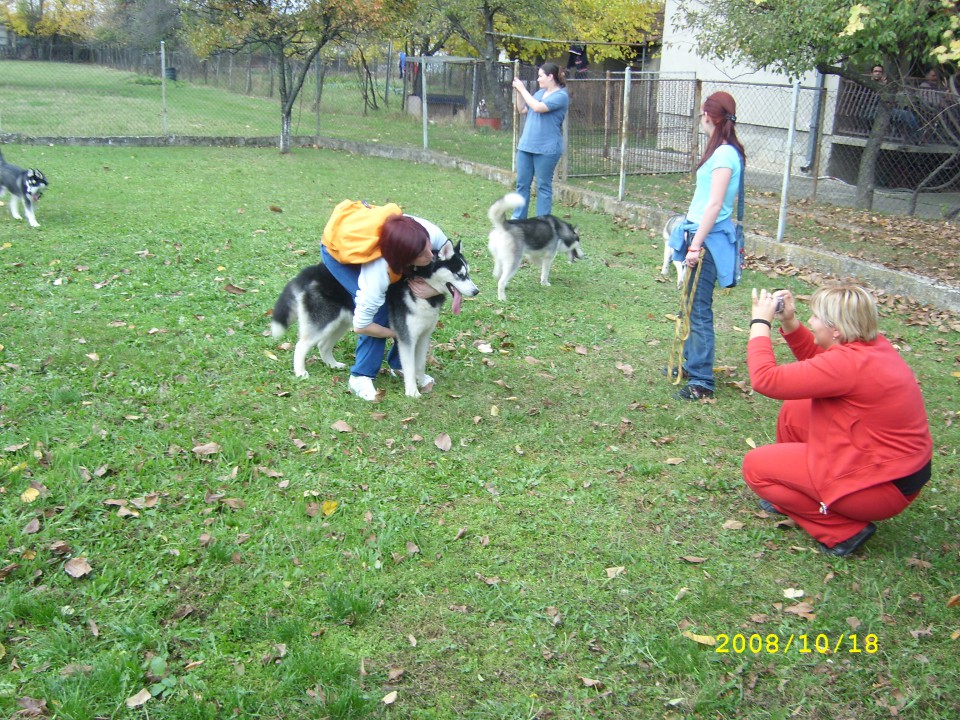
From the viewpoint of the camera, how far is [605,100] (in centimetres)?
1381

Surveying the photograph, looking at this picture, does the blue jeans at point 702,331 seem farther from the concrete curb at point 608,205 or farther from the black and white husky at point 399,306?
the concrete curb at point 608,205

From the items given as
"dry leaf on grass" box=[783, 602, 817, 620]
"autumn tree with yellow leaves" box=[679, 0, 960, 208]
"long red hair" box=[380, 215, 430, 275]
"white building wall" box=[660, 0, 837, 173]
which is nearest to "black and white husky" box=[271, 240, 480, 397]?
"long red hair" box=[380, 215, 430, 275]

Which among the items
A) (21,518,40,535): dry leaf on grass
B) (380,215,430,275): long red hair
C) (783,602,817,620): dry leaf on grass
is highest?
(380,215,430,275): long red hair

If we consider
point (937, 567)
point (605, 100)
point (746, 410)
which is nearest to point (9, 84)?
point (605, 100)

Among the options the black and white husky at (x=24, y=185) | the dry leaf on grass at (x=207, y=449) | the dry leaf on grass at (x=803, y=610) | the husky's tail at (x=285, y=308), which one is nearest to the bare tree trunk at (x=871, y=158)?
the husky's tail at (x=285, y=308)

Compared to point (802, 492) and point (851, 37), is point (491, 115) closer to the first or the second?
point (851, 37)

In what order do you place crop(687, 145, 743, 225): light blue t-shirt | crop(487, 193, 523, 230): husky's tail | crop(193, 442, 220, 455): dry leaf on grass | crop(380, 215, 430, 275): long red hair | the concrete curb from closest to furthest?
1. crop(193, 442, 220, 455): dry leaf on grass
2. crop(380, 215, 430, 275): long red hair
3. crop(687, 145, 743, 225): light blue t-shirt
4. crop(487, 193, 523, 230): husky's tail
5. the concrete curb

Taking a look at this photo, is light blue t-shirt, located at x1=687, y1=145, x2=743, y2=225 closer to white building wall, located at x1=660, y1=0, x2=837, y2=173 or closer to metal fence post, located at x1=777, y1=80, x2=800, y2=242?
metal fence post, located at x1=777, y1=80, x2=800, y2=242

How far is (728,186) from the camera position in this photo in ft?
17.2

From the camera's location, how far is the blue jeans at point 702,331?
5441 mm

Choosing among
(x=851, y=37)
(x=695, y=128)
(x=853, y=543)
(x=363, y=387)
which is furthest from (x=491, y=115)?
(x=853, y=543)

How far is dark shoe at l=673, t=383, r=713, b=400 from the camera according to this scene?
560 cm

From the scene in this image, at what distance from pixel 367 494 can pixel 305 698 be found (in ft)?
4.65
